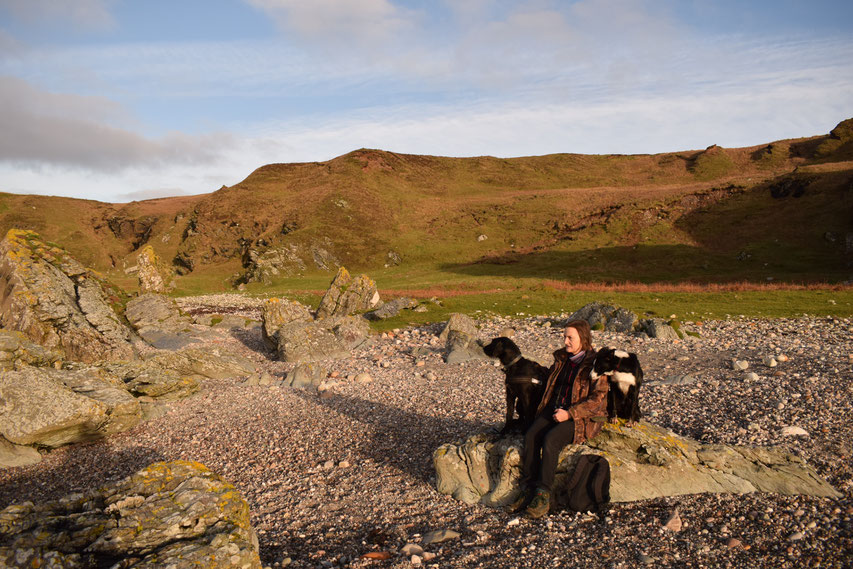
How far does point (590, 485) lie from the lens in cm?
794

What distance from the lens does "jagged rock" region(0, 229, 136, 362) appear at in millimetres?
18469

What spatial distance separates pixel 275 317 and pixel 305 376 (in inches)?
324

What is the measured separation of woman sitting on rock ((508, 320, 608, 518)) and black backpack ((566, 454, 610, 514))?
13.7 inches

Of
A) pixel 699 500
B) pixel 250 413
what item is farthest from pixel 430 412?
pixel 699 500

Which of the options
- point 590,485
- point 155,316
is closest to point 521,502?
point 590,485

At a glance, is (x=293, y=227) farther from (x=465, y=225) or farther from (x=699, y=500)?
(x=699, y=500)

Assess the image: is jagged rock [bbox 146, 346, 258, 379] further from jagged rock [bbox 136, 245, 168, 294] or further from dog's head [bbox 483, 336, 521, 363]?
jagged rock [bbox 136, 245, 168, 294]

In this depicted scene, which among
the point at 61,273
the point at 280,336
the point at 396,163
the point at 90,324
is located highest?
the point at 396,163

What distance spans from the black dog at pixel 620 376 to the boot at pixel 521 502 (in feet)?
6.44

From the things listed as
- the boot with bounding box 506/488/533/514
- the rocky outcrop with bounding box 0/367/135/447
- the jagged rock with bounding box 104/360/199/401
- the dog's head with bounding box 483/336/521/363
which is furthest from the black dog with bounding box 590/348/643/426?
the jagged rock with bounding box 104/360/199/401

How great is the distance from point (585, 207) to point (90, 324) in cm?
8342

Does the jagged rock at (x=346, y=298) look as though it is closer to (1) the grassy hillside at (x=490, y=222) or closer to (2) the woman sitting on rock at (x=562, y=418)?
(1) the grassy hillside at (x=490, y=222)

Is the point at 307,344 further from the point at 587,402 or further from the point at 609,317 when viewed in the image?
the point at 587,402

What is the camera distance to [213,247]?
→ 86.4 m
